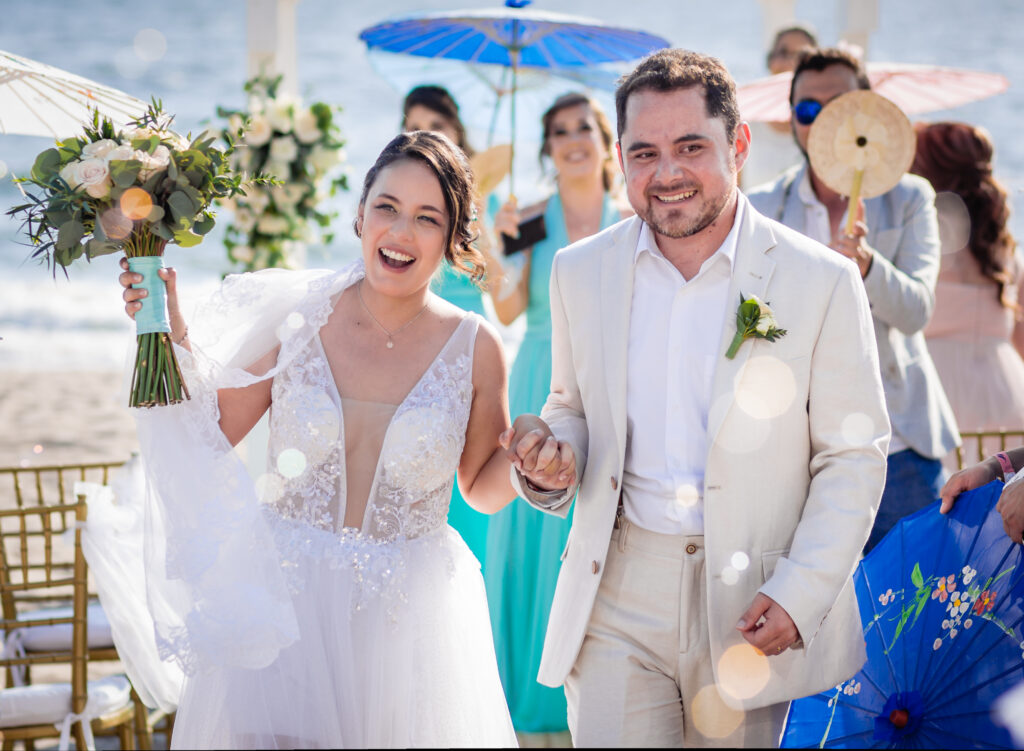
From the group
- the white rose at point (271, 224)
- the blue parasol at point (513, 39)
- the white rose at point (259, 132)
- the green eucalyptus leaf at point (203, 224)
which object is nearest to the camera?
the green eucalyptus leaf at point (203, 224)

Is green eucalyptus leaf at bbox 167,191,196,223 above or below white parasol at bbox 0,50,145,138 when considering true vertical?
below

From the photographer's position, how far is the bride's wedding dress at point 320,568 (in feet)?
8.60

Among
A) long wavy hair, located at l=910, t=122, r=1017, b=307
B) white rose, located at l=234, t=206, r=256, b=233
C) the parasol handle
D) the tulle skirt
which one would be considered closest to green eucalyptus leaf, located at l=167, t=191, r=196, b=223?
the tulle skirt

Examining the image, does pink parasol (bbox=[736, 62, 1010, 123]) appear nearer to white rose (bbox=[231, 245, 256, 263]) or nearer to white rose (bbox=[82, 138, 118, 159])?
white rose (bbox=[231, 245, 256, 263])

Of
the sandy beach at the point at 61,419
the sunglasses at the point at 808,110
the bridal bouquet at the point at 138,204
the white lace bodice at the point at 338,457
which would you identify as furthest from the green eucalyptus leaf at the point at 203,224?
the sandy beach at the point at 61,419

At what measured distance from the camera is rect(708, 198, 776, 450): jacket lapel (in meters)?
2.64

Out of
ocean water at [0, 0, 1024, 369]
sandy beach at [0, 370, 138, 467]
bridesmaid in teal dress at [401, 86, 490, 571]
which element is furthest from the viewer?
ocean water at [0, 0, 1024, 369]

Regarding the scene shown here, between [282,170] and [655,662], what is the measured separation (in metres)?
4.18

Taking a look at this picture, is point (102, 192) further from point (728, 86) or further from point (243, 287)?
point (728, 86)

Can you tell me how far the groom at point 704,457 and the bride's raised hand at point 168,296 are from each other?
3.23 feet

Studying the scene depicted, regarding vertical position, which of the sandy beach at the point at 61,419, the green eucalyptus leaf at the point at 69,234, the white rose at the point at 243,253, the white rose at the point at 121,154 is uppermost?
the white rose at the point at 121,154

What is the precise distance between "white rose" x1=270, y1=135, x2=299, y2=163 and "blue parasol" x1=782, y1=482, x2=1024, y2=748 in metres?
4.07

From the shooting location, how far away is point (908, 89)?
4.98m

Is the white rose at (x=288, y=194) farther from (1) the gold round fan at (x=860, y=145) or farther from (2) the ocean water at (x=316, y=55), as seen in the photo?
(2) the ocean water at (x=316, y=55)
